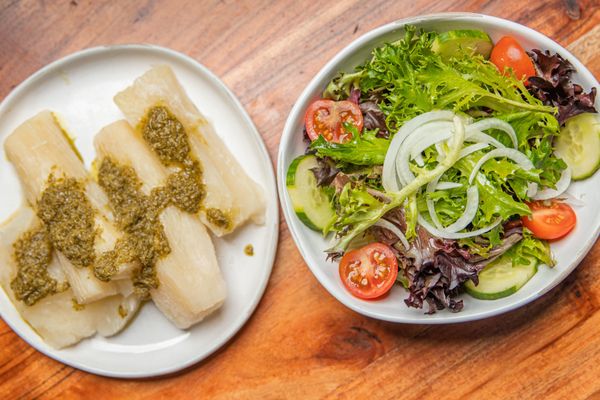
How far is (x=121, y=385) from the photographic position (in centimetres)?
239

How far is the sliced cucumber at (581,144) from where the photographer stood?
1.94 m

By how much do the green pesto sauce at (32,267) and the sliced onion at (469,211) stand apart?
1.49 m

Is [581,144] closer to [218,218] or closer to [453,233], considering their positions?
[453,233]

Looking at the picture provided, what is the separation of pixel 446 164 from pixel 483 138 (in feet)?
0.53

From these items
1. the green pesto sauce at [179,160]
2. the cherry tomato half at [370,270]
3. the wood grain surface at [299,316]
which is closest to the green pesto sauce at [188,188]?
the green pesto sauce at [179,160]

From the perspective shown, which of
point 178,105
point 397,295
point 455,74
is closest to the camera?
point 455,74

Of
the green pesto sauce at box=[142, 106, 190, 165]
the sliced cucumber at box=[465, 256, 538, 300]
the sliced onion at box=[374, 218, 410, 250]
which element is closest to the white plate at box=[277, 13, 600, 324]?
the sliced cucumber at box=[465, 256, 538, 300]

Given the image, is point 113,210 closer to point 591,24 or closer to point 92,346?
point 92,346

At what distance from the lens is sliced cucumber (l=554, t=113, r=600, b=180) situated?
1937 mm

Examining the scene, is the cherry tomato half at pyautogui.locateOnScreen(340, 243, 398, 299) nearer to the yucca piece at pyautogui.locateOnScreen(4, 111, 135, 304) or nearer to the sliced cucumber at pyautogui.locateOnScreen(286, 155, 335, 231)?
the sliced cucumber at pyautogui.locateOnScreen(286, 155, 335, 231)

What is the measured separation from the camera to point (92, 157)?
93.5 inches

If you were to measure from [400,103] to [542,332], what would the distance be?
42.0 inches

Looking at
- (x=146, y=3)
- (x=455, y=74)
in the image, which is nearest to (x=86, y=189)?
(x=146, y=3)

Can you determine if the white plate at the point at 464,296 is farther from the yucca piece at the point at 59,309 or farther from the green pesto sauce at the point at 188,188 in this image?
the yucca piece at the point at 59,309
